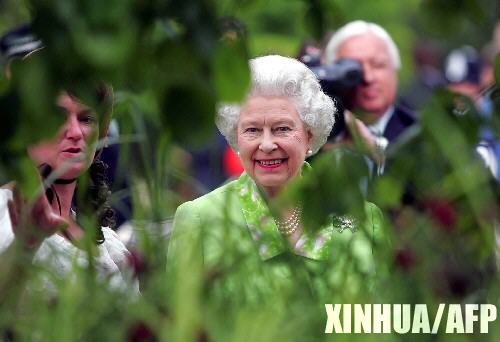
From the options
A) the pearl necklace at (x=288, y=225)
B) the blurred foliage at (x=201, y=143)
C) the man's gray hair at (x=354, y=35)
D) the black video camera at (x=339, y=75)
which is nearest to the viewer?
the blurred foliage at (x=201, y=143)

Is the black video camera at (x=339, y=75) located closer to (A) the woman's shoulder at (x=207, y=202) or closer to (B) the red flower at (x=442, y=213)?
(A) the woman's shoulder at (x=207, y=202)

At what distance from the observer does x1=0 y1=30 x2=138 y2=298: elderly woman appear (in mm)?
2650

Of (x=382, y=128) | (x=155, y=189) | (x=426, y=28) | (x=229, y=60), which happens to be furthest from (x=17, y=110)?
(x=382, y=128)

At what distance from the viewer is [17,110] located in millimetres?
1850

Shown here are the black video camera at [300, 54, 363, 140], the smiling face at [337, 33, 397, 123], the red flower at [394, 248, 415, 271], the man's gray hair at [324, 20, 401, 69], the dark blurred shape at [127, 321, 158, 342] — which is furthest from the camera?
the man's gray hair at [324, 20, 401, 69]

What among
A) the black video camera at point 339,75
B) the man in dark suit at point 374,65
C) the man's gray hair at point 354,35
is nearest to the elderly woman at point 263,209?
the black video camera at point 339,75

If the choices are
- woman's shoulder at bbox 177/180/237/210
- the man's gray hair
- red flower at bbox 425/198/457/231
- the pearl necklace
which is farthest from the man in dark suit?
red flower at bbox 425/198/457/231

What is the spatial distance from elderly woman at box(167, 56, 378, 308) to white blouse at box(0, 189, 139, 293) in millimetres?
101

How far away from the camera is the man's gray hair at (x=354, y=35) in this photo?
5.36 meters

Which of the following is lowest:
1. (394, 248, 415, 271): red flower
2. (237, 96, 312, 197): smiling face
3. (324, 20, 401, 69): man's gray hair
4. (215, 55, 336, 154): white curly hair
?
(394, 248, 415, 271): red flower

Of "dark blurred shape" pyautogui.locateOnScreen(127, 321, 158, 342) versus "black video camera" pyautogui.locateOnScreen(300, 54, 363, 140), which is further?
"black video camera" pyautogui.locateOnScreen(300, 54, 363, 140)

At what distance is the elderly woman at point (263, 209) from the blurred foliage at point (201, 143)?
0.03 metres

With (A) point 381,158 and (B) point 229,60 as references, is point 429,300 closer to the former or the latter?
(A) point 381,158

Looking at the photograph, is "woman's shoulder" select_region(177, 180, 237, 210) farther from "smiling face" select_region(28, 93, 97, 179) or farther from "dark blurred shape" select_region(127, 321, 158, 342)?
"dark blurred shape" select_region(127, 321, 158, 342)
